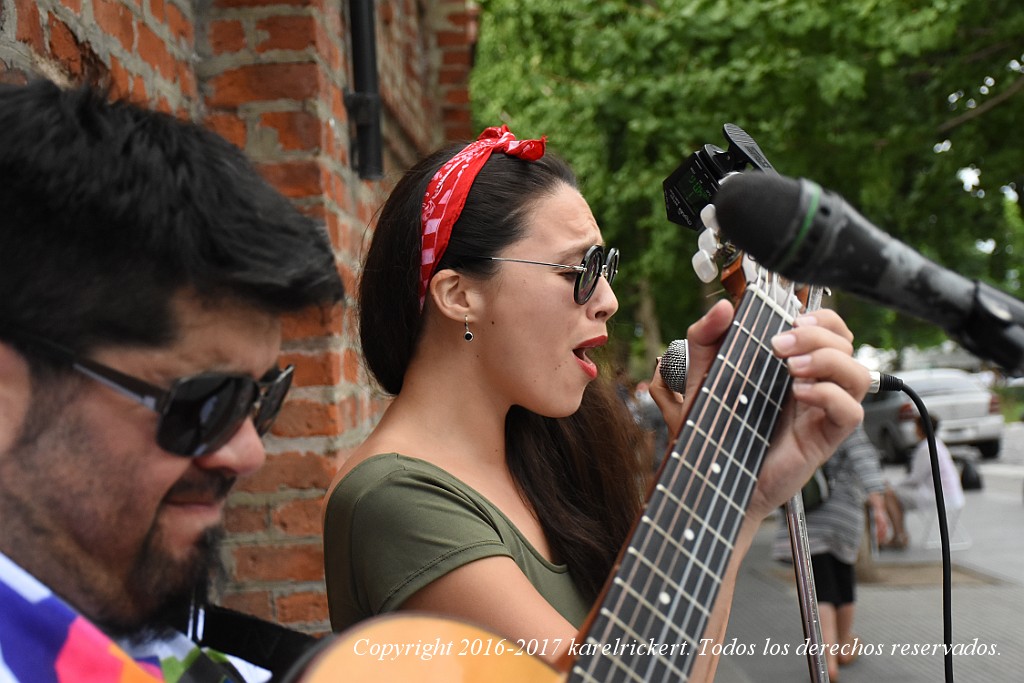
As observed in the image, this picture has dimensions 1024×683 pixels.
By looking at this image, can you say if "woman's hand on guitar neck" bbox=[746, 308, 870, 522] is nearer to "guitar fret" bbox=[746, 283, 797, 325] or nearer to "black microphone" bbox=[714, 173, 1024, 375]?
"guitar fret" bbox=[746, 283, 797, 325]

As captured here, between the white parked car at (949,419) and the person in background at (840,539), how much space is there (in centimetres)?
994

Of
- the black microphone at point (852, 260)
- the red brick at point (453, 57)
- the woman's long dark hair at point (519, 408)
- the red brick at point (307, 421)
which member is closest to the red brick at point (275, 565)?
the red brick at point (307, 421)

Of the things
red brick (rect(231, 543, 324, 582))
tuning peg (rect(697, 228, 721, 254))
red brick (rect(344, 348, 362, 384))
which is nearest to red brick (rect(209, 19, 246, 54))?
red brick (rect(344, 348, 362, 384))

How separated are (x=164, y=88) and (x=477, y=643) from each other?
6.03 ft

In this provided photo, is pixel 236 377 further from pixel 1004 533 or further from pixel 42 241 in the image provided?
pixel 1004 533

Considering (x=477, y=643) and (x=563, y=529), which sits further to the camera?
(x=563, y=529)

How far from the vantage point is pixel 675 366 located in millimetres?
1715

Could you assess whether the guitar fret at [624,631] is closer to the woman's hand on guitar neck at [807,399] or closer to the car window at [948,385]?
the woman's hand on guitar neck at [807,399]

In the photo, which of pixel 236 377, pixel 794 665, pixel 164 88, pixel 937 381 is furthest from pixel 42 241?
pixel 937 381

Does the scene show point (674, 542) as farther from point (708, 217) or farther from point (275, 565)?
point (275, 565)

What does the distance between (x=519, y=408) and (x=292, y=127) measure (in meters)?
1.15

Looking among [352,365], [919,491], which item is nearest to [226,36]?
[352,365]

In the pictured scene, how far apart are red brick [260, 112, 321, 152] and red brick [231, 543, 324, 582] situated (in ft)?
3.69

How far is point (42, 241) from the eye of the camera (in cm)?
98
